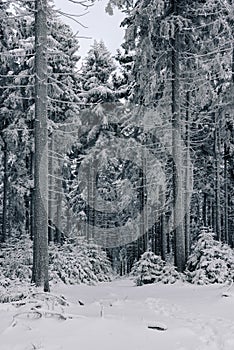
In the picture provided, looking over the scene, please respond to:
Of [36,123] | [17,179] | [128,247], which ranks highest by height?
[36,123]

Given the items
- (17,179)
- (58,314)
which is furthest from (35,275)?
(17,179)

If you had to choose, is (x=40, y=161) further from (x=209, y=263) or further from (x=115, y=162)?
(x=115, y=162)

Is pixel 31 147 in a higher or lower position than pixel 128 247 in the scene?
higher

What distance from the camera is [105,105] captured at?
23.8 m

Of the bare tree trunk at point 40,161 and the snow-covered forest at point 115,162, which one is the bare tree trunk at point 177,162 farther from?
the bare tree trunk at point 40,161

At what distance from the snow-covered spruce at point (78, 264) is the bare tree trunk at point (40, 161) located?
6873 millimetres

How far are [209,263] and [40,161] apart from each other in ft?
20.5

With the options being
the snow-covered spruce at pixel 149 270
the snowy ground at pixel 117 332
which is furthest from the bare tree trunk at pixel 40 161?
the snow-covered spruce at pixel 149 270

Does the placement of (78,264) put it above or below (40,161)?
below

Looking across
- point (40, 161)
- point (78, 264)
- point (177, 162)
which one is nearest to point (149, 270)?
point (177, 162)

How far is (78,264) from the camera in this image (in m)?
19.1

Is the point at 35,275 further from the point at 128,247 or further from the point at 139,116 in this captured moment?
the point at 128,247

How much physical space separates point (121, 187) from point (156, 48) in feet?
44.5

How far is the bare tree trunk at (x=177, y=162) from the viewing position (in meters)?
14.0
